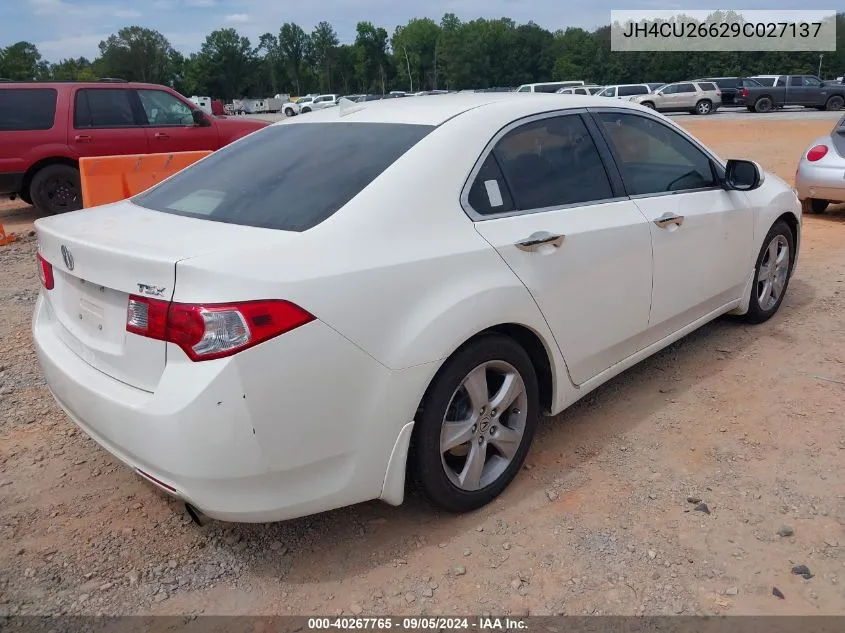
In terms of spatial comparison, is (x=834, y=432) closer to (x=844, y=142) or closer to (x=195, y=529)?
(x=195, y=529)

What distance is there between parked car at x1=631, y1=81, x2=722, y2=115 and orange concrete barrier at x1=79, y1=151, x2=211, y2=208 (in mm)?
28617

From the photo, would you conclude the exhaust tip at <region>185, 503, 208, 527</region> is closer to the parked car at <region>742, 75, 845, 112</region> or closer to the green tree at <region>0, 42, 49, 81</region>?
the parked car at <region>742, 75, 845, 112</region>

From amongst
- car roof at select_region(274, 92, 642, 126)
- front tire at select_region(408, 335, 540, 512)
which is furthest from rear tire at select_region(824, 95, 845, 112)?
front tire at select_region(408, 335, 540, 512)

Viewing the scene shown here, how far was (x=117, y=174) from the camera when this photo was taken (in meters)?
7.98

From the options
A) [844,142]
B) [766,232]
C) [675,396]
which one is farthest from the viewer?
[844,142]

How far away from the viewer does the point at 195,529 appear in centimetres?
283

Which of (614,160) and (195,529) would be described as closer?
(195,529)

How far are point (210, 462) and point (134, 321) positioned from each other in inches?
21.0

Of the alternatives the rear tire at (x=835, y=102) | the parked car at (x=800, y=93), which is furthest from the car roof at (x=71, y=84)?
the rear tire at (x=835, y=102)

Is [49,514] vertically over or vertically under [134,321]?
under

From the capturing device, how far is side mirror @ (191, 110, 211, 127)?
34.2ft

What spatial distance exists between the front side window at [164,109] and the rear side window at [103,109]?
8.8 inches

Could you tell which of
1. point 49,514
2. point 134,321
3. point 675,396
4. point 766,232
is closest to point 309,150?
point 134,321

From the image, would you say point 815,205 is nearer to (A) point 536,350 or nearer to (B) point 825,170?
(B) point 825,170
